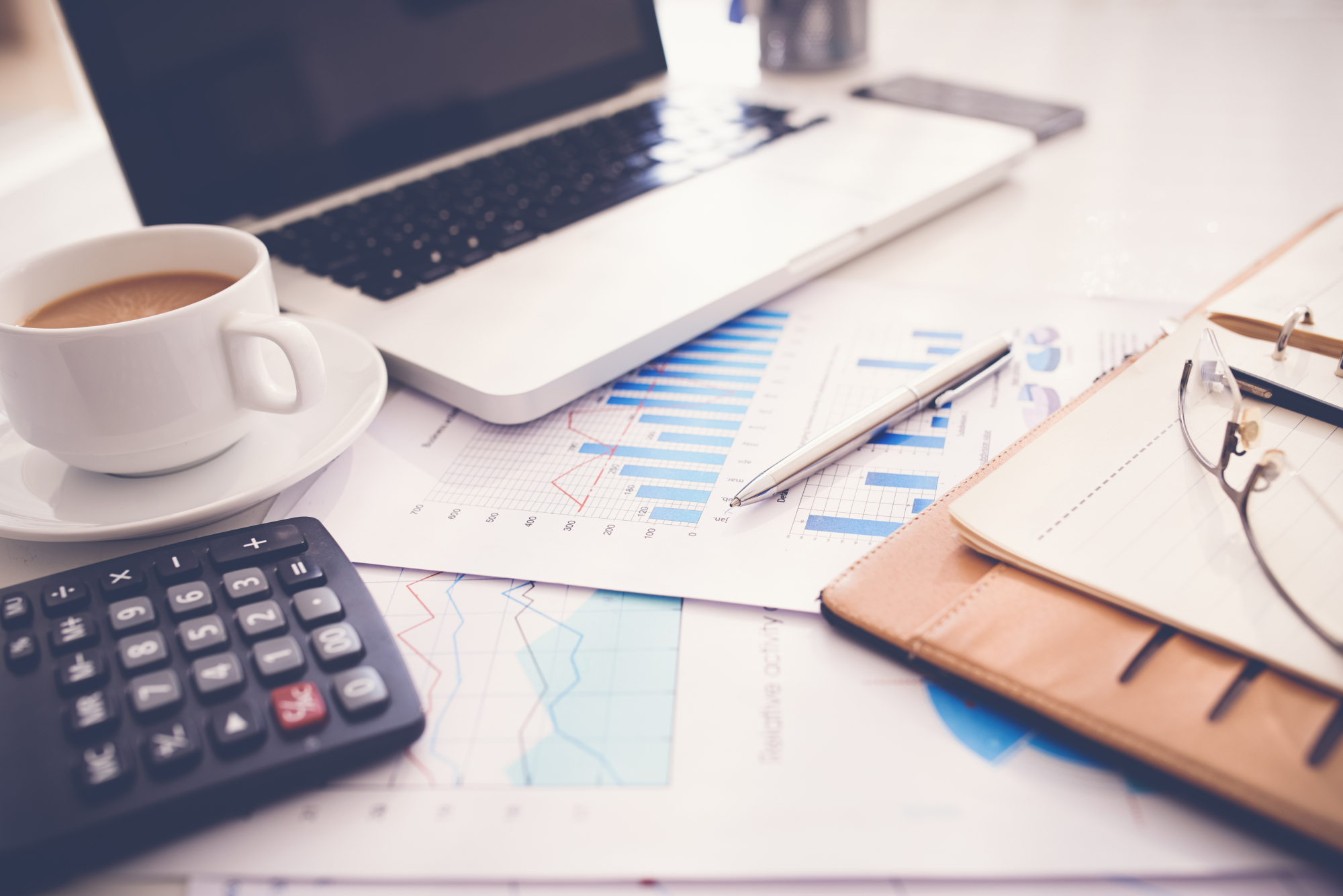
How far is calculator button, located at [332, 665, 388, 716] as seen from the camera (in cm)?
32

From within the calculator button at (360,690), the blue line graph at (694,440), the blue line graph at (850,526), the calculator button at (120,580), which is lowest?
the blue line graph at (850,526)

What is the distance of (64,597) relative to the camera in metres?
0.36

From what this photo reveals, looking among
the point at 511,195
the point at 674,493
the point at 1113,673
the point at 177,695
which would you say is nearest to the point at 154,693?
the point at 177,695

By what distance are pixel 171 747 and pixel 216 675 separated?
0.10ft

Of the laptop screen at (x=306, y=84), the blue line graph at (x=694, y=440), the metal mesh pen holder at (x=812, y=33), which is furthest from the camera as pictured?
the metal mesh pen holder at (x=812, y=33)

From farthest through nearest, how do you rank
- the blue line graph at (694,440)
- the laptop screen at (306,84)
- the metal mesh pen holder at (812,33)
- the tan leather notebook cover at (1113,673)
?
the metal mesh pen holder at (812,33), the laptop screen at (306,84), the blue line graph at (694,440), the tan leather notebook cover at (1113,673)

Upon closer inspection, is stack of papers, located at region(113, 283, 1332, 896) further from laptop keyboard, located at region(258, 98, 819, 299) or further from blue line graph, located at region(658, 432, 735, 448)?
laptop keyboard, located at region(258, 98, 819, 299)

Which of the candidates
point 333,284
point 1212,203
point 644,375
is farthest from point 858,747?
point 1212,203

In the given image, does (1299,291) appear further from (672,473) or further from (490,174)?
(490,174)

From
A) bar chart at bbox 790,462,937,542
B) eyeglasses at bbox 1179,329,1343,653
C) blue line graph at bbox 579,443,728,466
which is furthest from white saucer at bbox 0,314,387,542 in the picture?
eyeglasses at bbox 1179,329,1343,653

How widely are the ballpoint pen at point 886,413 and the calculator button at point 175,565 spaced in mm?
243

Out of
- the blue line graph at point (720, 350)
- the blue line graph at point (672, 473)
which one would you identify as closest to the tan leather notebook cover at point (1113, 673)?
the blue line graph at point (672, 473)

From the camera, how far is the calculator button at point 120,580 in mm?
366

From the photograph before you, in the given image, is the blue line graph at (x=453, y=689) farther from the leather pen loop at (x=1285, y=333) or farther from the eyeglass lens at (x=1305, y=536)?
the leather pen loop at (x=1285, y=333)
